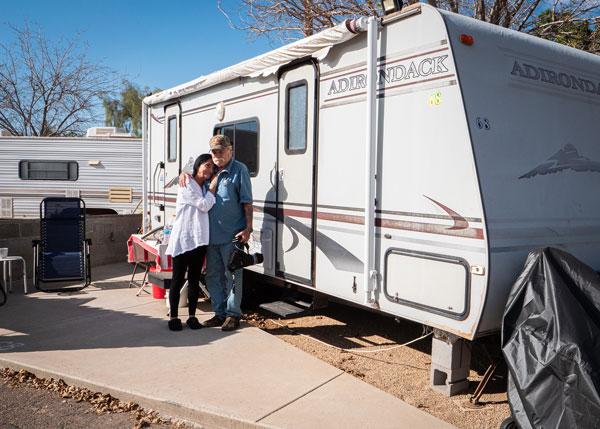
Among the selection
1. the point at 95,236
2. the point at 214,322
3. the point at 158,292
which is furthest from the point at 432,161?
the point at 95,236

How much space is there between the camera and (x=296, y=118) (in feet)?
16.5

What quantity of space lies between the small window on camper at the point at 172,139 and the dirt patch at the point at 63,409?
3981 mm

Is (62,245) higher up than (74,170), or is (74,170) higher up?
(74,170)

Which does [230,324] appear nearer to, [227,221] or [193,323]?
[193,323]

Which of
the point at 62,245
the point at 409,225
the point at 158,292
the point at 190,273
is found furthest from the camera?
the point at 62,245

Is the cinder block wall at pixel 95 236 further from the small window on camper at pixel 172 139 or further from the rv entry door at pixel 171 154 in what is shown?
the small window on camper at pixel 172 139

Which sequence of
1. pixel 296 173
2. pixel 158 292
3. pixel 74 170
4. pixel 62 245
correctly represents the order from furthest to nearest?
pixel 74 170
pixel 62 245
pixel 158 292
pixel 296 173

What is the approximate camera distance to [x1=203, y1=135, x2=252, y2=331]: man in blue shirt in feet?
16.3

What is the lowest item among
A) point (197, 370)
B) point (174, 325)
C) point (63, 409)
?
point (63, 409)

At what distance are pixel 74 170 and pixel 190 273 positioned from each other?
8482 mm

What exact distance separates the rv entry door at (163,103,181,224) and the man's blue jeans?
2446mm

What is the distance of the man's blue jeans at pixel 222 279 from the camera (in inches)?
200

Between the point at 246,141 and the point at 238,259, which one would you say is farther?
the point at 246,141

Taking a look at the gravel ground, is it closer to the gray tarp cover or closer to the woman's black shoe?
the gray tarp cover
